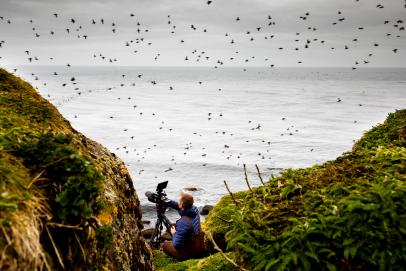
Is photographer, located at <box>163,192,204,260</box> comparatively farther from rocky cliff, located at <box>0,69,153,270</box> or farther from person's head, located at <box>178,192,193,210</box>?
rocky cliff, located at <box>0,69,153,270</box>

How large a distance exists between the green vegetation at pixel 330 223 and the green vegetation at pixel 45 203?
4.48 ft

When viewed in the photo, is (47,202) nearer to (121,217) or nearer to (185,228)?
(121,217)

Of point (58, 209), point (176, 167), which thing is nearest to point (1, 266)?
point (58, 209)

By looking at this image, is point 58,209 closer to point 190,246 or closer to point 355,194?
point 355,194

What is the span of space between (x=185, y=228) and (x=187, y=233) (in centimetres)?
22

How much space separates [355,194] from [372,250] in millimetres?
492

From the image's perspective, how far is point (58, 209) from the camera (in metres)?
2.89

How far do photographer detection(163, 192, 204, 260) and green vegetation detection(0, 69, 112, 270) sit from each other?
528 centimetres

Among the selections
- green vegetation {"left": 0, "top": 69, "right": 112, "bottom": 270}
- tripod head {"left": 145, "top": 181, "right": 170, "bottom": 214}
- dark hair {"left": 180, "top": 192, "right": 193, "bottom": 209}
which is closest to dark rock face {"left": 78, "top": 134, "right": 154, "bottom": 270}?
green vegetation {"left": 0, "top": 69, "right": 112, "bottom": 270}

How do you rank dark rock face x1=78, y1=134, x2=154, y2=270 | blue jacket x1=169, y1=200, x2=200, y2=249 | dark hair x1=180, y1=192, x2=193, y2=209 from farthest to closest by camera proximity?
1. blue jacket x1=169, y1=200, x2=200, y2=249
2. dark hair x1=180, y1=192, x2=193, y2=209
3. dark rock face x1=78, y1=134, x2=154, y2=270

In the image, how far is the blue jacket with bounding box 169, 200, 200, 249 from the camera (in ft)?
29.7

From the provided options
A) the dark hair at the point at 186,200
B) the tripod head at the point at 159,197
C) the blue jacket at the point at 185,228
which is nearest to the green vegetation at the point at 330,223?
the dark hair at the point at 186,200

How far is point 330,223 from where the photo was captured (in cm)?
281

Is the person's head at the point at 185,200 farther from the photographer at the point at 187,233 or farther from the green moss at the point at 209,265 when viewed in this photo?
the green moss at the point at 209,265
